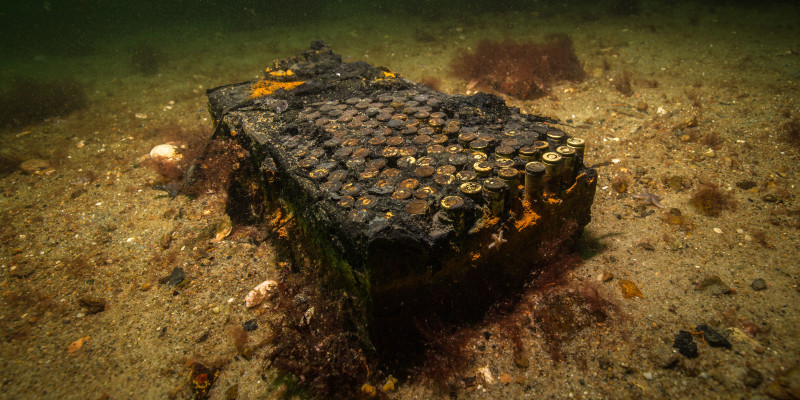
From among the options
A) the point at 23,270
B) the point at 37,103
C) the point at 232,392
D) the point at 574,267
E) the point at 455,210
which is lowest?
the point at 232,392

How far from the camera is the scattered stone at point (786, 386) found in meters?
2.05

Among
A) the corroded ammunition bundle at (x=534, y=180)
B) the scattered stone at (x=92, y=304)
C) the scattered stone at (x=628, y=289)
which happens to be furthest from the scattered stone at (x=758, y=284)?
the scattered stone at (x=92, y=304)

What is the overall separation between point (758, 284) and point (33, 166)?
9413 mm

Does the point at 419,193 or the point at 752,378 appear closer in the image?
the point at 752,378

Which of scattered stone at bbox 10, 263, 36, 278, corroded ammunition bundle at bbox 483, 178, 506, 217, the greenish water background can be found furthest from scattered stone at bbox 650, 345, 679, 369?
the greenish water background

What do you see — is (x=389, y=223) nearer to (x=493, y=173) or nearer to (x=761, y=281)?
(x=493, y=173)

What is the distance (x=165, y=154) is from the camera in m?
5.29

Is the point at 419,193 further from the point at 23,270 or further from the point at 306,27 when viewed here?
the point at 306,27

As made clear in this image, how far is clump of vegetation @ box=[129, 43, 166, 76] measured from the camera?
34.3 ft

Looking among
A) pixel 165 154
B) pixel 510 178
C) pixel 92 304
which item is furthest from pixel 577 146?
pixel 165 154

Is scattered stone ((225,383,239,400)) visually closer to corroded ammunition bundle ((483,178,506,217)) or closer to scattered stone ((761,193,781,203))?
corroded ammunition bundle ((483,178,506,217))

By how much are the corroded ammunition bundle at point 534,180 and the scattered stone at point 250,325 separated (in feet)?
8.34

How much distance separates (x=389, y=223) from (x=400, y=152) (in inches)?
39.1

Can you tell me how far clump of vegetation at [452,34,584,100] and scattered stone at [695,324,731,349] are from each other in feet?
16.8
